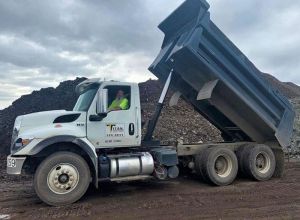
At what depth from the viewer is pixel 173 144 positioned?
950cm

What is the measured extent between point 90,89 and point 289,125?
4.98 m

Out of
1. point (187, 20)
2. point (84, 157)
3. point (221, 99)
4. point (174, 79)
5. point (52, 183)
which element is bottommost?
point (52, 183)

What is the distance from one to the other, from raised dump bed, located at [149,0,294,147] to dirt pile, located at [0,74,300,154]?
11.5 ft

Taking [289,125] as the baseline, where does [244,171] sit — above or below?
below

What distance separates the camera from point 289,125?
9.70 meters

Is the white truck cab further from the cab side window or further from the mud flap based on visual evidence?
the mud flap

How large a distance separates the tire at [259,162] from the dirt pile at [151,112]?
422cm

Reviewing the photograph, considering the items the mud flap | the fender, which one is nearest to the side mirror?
the fender

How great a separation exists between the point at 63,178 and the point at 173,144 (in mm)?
3104

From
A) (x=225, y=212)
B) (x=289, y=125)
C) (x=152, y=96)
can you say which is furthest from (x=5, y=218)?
(x=152, y=96)

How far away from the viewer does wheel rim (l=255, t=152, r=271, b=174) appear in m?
9.56

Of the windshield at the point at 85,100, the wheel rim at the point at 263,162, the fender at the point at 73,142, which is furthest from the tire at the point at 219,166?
the windshield at the point at 85,100

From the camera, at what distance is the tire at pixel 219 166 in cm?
883

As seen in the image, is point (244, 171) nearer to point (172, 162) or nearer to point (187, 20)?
point (172, 162)
